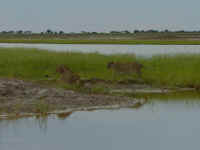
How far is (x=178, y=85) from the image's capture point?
2003 cm

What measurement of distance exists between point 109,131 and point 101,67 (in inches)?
398

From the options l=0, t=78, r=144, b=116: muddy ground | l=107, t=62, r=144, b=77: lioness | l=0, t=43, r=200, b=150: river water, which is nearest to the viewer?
l=0, t=43, r=200, b=150: river water

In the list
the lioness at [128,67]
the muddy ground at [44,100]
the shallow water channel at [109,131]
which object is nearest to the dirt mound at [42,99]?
the muddy ground at [44,100]

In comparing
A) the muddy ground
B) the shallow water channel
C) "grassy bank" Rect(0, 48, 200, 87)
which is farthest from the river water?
"grassy bank" Rect(0, 48, 200, 87)

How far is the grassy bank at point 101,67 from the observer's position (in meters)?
20.5

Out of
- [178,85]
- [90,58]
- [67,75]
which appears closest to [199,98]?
[178,85]

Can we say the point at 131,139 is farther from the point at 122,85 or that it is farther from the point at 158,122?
the point at 122,85

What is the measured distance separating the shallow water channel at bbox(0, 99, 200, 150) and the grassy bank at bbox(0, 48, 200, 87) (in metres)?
5.47

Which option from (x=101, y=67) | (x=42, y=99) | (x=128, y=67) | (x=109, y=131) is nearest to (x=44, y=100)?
(x=42, y=99)

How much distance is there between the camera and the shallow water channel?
1059 centimetres

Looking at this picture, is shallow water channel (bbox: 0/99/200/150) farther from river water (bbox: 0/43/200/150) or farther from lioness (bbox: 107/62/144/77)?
lioness (bbox: 107/62/144/77)

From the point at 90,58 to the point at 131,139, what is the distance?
473 inches

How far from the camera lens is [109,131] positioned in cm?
1188

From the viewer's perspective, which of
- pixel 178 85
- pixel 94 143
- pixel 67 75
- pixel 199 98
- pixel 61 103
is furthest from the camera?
pixel 178 85
